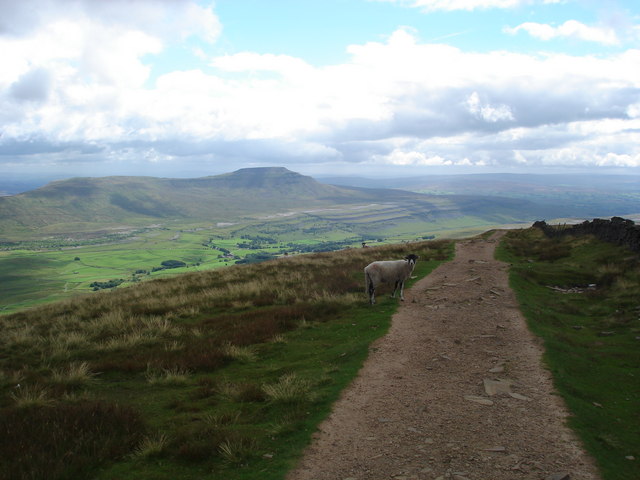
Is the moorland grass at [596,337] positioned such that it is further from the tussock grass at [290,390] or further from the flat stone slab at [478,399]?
the tussock grass at [290,390]

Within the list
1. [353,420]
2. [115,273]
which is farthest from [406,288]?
[115,273]

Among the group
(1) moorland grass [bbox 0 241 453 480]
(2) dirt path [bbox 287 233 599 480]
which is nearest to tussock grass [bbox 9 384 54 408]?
(1) moorland grass [bbox 0 241 453 480]

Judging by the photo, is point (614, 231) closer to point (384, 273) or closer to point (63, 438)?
point (384, 273)

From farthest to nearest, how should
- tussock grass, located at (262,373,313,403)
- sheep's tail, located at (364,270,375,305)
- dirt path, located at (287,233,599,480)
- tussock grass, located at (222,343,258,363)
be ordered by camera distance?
1. sheep's tail, located at (364,270,375,305)
2. tussock grass, located at (222,343,258,363)
3. tussock grass, located at (262,373,313,403)
4. dirt path, located at (287,233,599,480)

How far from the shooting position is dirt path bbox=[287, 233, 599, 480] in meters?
6.17

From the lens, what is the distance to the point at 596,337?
13.3m

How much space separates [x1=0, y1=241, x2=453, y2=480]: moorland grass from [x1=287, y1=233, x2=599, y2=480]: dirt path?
632 millimetres

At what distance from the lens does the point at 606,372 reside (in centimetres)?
1016

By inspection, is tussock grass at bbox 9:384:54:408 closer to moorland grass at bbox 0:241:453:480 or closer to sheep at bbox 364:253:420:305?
moorland grass at bbox 0:241:453:480

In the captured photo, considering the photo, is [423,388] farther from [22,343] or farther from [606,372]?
[22,343]

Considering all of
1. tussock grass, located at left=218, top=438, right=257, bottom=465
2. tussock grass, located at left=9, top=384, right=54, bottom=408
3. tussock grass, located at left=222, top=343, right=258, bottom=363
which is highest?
tussock grass, located at left=218, top=438, right=257, bottom=465

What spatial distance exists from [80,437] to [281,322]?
9.68 metres

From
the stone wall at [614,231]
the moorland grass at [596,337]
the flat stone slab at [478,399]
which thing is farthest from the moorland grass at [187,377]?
the stone wall at [614,231]

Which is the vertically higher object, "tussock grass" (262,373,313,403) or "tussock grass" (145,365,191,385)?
"tussock grass" (262,373,313,403)
